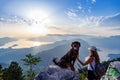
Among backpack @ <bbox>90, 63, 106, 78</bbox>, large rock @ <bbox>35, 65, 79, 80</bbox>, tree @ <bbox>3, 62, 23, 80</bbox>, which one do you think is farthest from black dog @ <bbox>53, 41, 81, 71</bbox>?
tree @ <bbox>3, 62, 23, 80</bbox>

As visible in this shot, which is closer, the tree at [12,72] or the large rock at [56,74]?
the large rock at [56,74]

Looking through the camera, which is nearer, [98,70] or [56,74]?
[56,74]

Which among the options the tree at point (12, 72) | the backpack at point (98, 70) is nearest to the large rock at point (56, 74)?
the backpack at point (98, 70)

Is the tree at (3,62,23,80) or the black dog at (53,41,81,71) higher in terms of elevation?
the black dog at (53,41,81,71)

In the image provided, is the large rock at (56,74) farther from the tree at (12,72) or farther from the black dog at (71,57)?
the tree at (12,72)

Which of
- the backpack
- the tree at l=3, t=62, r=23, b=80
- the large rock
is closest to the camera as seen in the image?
the large rock

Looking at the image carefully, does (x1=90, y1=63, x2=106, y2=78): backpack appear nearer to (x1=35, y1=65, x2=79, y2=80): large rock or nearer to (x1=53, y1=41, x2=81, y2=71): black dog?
(x1=53, y1=41, x2=81, y2=71): black dog

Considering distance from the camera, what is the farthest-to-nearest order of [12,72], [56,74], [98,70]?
[12,72]
[98,70]
[56,74]

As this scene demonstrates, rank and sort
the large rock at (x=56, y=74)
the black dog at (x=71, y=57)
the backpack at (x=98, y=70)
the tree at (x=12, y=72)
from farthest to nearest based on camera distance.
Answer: the tree at (x=12, y=72) < the backpack at (x=98, y=70) < the black dog at (x=71, y=57) < the large rock at (x=56, y=74)

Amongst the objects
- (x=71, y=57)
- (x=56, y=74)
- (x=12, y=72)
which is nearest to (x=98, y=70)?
(x=71, y=57)

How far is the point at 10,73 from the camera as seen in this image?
8750 centimetres

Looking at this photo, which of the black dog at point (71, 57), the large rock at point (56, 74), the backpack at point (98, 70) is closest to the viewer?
the large rock at point (56, 74)

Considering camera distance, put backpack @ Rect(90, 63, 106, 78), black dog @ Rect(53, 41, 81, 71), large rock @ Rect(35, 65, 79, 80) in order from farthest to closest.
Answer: backpack @ Rect(90, 63, 106, 78), black dog @ Rect(53, 41, 81, 71), large rock @ Rect(35, 65, 79, 80)

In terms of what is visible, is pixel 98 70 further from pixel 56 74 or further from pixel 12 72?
pixel 12 72
